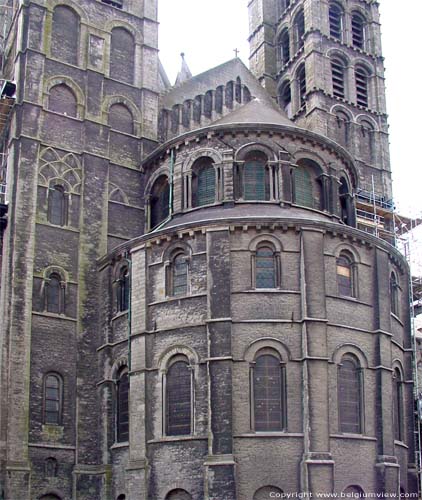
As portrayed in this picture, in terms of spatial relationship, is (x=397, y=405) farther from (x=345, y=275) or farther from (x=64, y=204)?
(x=64, y=204)

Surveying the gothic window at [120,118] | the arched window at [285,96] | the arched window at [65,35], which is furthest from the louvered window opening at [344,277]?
the arched window at [285,96]

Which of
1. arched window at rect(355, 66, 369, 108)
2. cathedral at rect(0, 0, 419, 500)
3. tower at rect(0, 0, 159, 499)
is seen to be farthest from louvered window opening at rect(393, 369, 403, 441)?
arched window at rect(355, 66, 369, 108)

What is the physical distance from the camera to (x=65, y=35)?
37.6 meters

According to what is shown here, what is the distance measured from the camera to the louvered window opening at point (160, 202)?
35344 mm

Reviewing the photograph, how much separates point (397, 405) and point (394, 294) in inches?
169

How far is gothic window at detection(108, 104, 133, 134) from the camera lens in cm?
3775

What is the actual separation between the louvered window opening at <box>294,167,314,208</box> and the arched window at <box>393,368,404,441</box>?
7.38 m

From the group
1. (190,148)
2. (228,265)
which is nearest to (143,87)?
(190,148)

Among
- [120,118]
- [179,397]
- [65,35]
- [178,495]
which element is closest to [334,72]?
[120,118]

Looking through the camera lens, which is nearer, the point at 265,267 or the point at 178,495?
the point at 178,495

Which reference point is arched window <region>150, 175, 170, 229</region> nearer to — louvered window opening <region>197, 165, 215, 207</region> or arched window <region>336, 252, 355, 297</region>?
louvered window opening <region>197, 165, 215, 207</region>

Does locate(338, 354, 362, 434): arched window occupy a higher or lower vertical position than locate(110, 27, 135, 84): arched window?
lower

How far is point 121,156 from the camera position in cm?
3722

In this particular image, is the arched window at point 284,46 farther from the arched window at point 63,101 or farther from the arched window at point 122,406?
the arched window at point 122,406
